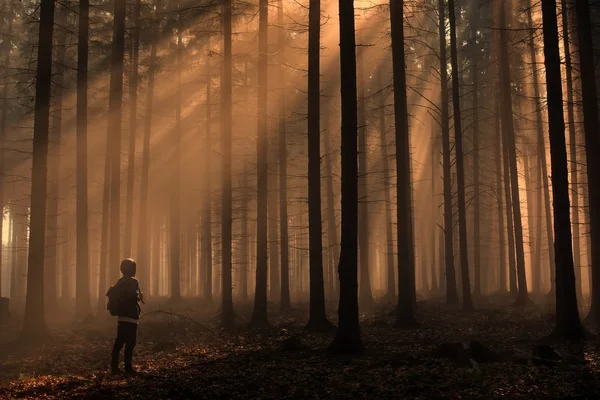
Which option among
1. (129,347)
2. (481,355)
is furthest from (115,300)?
(481,355)

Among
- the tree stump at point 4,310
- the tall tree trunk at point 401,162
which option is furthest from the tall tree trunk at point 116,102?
the tall tree trunk at point 401,162

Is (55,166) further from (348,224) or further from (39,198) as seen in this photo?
(348,224)

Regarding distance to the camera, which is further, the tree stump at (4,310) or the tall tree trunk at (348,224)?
the tree stump at (4,310)

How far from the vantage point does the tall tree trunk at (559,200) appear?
1241 cm

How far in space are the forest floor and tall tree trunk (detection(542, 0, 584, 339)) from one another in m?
0.61

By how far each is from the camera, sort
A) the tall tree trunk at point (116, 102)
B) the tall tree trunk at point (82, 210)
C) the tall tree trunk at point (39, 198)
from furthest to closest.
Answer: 1. the tall tree trunk at point (116, 102)
2. the tall tree trunk at point (82, 210)
3. the tall tree trunk at point (39, 198)

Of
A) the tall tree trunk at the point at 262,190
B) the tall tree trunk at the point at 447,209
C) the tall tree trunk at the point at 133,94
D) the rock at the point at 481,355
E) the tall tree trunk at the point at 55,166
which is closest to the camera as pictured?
the rock at the point at 481,355

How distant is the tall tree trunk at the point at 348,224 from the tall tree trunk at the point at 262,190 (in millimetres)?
6505

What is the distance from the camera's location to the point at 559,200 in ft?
41.4

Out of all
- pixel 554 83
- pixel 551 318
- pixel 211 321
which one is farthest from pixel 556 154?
pixel 211 321

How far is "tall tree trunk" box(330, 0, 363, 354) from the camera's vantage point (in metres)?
11.2

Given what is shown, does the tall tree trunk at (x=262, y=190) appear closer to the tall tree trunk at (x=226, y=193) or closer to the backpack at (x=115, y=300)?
the tall tree trunk at (x=226, y=193)

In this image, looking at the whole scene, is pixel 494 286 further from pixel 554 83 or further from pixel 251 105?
pixel 554 83

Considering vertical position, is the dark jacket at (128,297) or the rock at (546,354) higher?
the dark jacket at (128,297)
